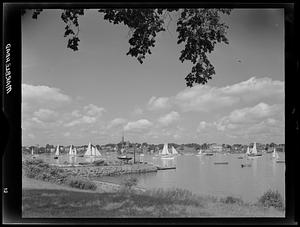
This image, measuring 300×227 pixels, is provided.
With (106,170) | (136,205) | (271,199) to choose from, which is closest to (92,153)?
(106,170)

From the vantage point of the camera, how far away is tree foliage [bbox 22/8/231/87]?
2.67 metres

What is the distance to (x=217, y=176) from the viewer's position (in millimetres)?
2789

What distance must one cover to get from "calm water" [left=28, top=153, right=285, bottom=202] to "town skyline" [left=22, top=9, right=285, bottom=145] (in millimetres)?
141

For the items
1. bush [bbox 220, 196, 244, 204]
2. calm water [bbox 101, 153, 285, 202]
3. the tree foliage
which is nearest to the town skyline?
the tree foliage

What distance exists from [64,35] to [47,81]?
365 millimetres

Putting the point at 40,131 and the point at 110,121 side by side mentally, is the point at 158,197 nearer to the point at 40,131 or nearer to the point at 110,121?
the point at 110,121

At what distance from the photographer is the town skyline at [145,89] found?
2684 millimetres

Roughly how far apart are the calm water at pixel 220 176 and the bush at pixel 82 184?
12 cm
